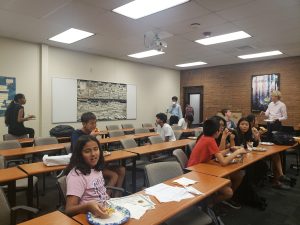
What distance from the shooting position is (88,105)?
7.05m

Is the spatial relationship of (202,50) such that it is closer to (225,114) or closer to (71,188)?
(225,114)

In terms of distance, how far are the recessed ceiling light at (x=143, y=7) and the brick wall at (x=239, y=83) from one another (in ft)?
18.1

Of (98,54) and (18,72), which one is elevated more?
(98,54)

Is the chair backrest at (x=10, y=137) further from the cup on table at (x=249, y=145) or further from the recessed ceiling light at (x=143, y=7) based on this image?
the cup on table at (x=249, y=145)

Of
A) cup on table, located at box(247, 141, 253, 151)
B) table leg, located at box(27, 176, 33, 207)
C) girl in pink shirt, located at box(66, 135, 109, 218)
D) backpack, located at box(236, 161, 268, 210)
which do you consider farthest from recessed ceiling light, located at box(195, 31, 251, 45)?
table leg, located at box(27, 176, 33, 207)

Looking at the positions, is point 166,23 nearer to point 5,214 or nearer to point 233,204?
point 233,204

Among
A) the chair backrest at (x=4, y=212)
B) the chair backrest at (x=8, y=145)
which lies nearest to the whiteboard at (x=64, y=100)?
A: the chair backrest at (x=8, y=145)

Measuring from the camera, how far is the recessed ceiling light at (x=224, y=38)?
16.8 feet

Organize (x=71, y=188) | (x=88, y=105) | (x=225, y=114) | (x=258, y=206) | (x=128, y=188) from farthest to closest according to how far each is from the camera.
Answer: (x=88, y=105) → (x=225, y=114) → (x=128, y=188) → (x=258, y=206) → (x=71, y=188)

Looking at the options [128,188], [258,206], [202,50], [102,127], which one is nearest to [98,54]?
[102,127]

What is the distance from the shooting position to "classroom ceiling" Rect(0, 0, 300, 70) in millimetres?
3635

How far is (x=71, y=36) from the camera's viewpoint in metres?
5.36

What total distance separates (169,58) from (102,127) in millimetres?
3080

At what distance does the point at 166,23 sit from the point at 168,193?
3.41m
